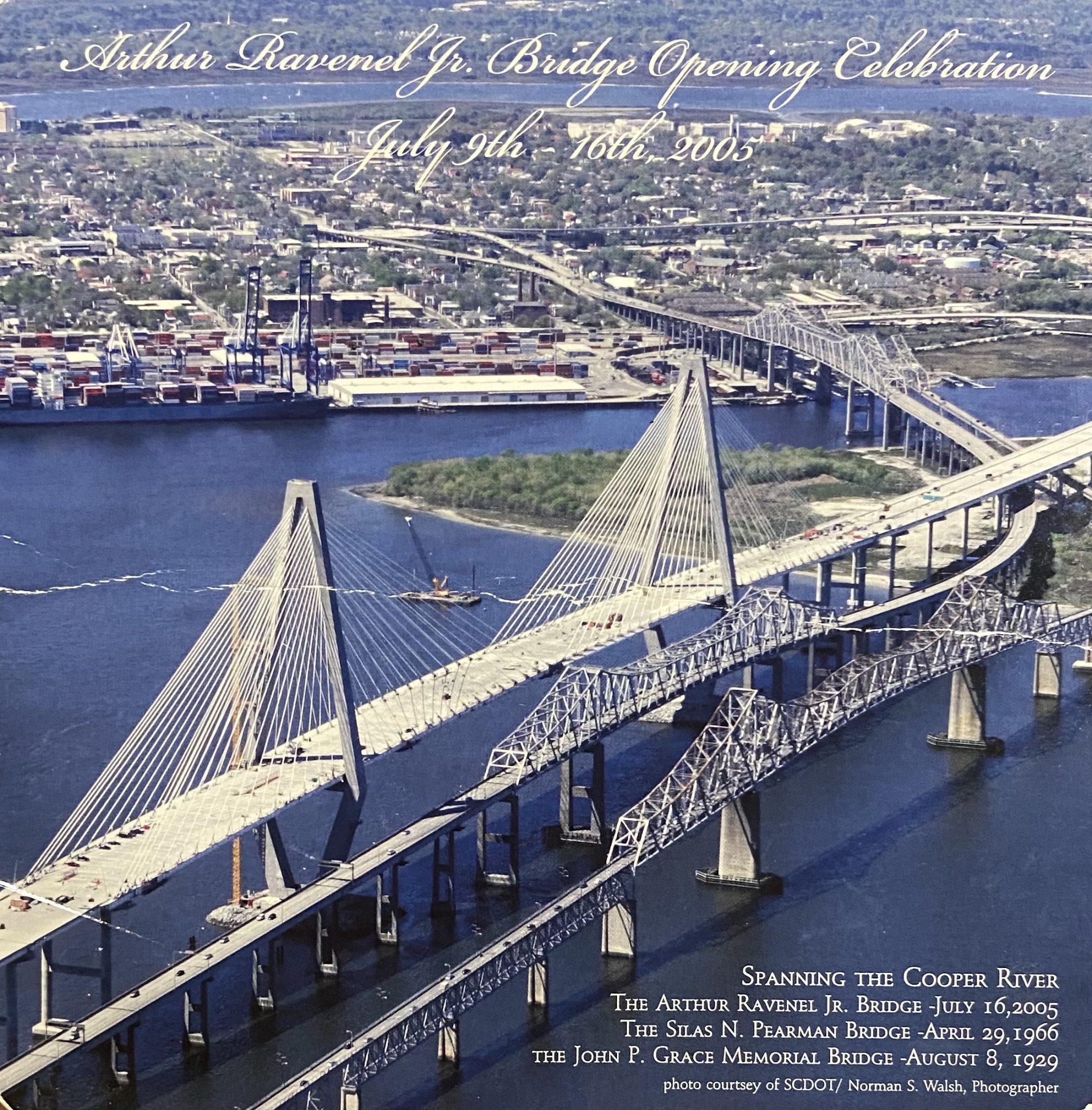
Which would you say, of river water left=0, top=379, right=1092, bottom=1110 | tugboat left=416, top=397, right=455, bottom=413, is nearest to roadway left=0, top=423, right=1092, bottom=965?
river water left=0, top=379, right=1092, bottom=1110

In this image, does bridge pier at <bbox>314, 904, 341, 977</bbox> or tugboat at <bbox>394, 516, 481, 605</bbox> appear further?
tugboat at <bbox>394, 516, 481, 605</bbox>

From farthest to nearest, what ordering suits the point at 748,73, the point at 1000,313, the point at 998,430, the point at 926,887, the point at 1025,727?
the point at 748,73
the point at 1000,313
the point at 998,430
the point at 1025,727
the point at 926,887

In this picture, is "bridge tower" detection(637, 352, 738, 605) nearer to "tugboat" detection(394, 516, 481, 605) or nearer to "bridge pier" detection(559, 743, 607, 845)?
"tugboat" detection(394, 516, 481, 605)

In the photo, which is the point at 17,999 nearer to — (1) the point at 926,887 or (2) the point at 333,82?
(1) the point at 926,887

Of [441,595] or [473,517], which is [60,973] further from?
[473,517]

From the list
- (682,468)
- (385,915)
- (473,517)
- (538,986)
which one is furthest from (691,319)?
(538,986)

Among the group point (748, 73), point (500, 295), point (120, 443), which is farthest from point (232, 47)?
point (120, 443)

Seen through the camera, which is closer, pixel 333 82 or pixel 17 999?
pixel 17 999
